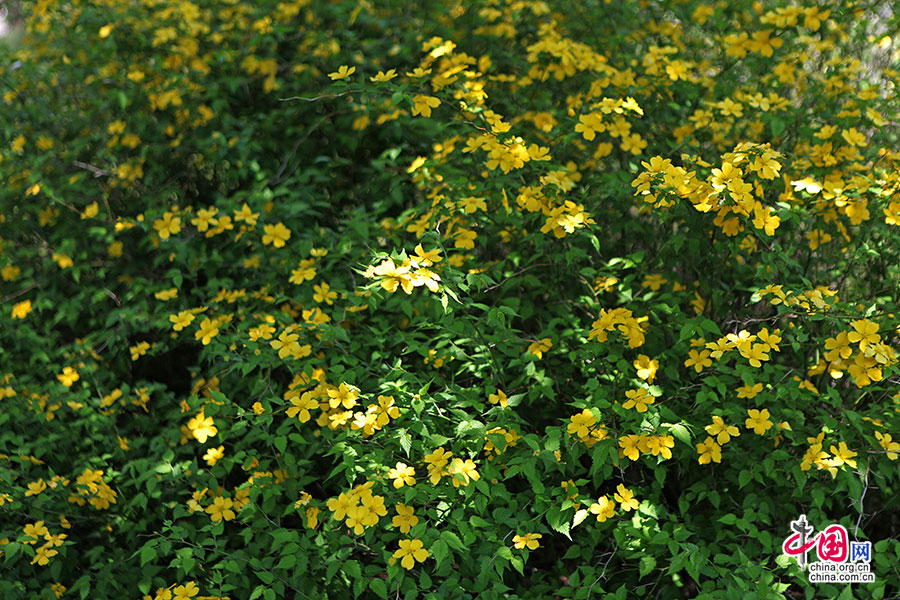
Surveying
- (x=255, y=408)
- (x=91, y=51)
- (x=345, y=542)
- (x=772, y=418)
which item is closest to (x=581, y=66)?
(x=772, y=418)

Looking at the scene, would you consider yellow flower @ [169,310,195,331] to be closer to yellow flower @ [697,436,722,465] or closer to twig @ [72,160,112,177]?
twig @ [72,160,112,177]

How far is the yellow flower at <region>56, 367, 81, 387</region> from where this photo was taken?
8.06 ft

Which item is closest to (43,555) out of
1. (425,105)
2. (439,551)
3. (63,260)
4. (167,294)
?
(167,294)

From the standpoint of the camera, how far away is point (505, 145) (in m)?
2.03

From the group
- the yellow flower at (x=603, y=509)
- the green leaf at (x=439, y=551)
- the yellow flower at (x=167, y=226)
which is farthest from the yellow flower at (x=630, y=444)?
the yellow flower at (x=167, y=226)

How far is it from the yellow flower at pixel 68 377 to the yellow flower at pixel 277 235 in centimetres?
78

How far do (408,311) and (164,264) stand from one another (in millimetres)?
1312

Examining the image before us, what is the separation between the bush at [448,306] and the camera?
1.80 metres

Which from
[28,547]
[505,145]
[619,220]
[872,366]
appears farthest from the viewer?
[619,220]

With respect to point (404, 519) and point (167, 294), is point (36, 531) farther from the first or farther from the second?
point (404, 519)

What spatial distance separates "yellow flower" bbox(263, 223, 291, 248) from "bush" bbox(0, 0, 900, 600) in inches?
2.6

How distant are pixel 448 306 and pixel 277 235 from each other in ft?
2.88

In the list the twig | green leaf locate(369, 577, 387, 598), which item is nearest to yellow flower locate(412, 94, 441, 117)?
green leaf locate(369, 577, 387, 598)

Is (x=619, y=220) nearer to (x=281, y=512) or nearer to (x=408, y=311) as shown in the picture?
(x=408, y=311)
